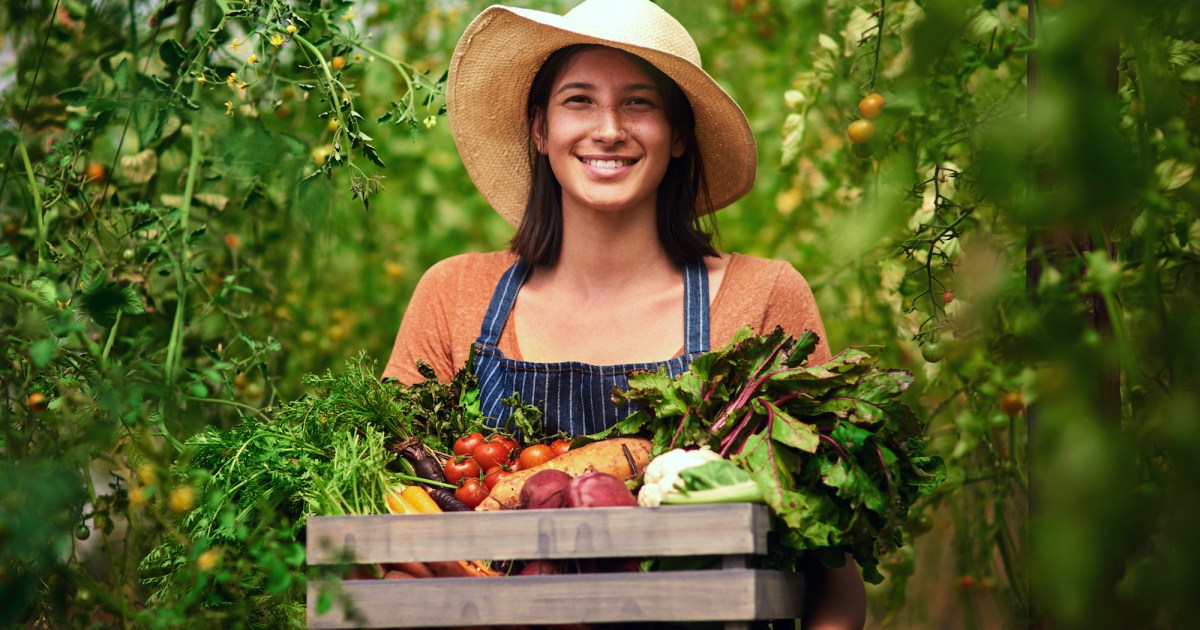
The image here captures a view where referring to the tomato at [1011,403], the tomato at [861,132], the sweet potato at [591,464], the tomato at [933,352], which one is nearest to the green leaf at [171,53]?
the sweet potato at [591,464]

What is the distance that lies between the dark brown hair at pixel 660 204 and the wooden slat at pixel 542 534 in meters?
1.22

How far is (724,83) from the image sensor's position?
4.64 meters

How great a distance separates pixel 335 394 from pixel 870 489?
1009mm

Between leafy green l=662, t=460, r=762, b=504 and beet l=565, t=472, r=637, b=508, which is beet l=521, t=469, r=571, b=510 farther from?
leafy green l=662, t=460, r=762, b=504

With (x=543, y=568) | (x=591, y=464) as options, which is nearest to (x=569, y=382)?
(x=591, y=464)

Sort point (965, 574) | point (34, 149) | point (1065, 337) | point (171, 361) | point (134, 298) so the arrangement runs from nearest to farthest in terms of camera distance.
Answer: point (1065, 337) < point (134, 298) < point (171, 361) < point (34, 149) < point (965, 574)

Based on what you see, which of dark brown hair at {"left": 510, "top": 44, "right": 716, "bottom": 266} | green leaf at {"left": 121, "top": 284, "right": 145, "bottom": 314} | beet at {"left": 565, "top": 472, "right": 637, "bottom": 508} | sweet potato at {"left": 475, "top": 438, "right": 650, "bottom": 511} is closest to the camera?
beet at {"left": 565, "top": 472, "right": 637, "bottom": 508}

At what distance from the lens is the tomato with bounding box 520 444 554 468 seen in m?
2.22

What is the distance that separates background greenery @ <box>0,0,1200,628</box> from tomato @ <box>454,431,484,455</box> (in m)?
A: 0.41

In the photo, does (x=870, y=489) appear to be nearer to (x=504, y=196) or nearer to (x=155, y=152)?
(x=504, y=196)

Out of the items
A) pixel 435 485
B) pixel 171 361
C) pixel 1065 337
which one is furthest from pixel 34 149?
pixel 1065 337

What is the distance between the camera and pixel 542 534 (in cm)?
171

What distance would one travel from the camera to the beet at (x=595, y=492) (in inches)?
70.9

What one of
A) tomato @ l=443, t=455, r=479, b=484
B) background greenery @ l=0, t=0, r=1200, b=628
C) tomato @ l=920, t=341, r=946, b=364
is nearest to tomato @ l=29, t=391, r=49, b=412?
background greenery @ l=0, t=0, r=1200, b=628
